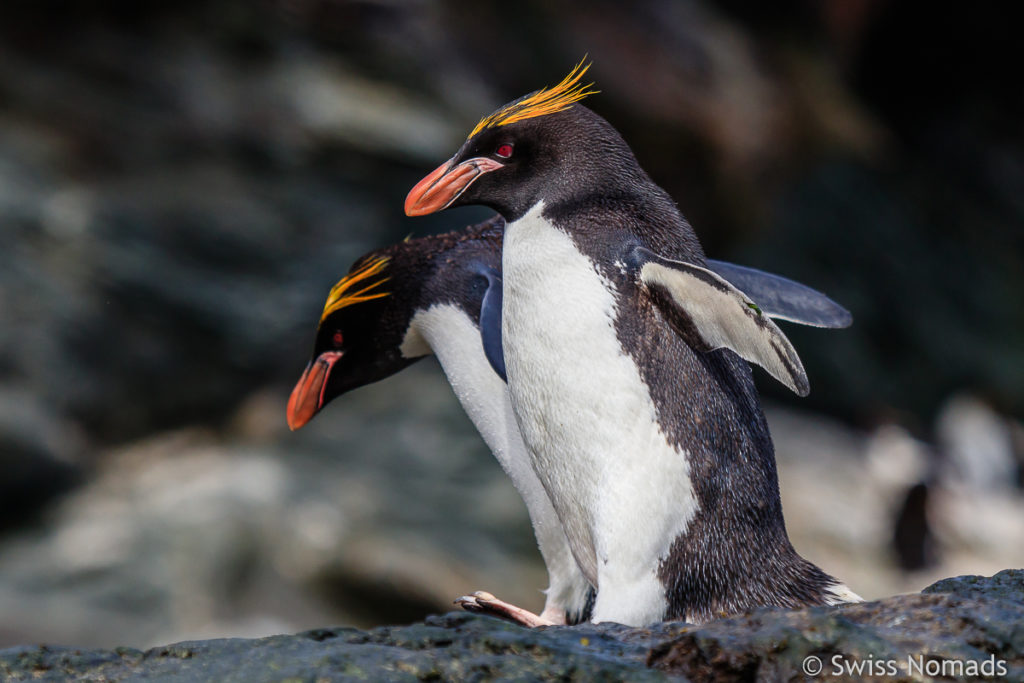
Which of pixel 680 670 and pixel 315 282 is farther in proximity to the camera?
pixel 315 282

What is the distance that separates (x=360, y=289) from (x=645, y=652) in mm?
1179

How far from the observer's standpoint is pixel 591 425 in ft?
5.22

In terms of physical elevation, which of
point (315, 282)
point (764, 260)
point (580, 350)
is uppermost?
point (764, 260)

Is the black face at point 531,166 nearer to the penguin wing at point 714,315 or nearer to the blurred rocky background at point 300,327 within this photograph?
the penguin wing at point 714,315

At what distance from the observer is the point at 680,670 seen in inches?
43.6

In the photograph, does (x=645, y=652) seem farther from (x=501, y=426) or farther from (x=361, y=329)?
(x=361, y=329)

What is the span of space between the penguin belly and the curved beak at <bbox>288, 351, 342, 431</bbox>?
62cm

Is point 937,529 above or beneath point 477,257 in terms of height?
above

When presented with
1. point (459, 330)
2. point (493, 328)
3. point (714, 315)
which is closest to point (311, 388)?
point (459, 330)

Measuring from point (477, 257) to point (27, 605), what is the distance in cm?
330

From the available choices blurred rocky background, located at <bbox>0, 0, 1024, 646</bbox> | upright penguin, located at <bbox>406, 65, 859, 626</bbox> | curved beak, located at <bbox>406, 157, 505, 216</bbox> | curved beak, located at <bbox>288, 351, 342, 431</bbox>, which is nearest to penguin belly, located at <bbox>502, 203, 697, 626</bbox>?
upright penguin, located at <bbox>406, 65, 859, 626</bbox>

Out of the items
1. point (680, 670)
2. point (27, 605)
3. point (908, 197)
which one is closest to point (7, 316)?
point (27, 605)

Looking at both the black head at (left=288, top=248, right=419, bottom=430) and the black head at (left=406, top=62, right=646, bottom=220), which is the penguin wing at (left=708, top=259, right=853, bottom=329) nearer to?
the black head at (left=406, top=62, right=646, bottom=220)

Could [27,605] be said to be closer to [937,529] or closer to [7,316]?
[7,316]
